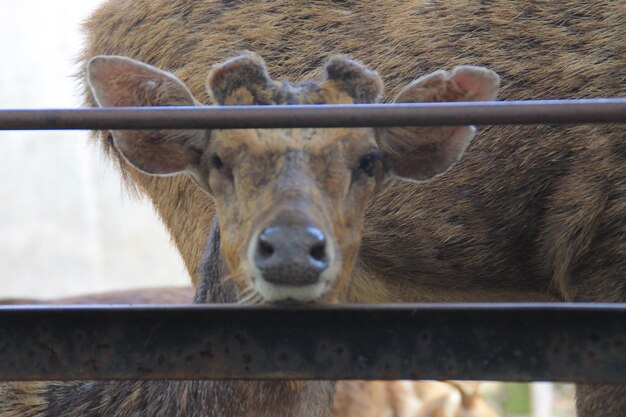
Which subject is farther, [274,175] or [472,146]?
[472,146]

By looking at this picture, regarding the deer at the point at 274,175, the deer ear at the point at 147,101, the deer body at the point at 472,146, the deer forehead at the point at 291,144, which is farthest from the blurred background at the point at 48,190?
the deer forehead at the point at 291,144

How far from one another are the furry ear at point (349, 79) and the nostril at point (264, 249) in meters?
0.70

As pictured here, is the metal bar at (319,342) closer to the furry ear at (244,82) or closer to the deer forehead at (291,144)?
the deer forehead at (291,144)

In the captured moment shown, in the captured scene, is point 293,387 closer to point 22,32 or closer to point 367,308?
point 367,308

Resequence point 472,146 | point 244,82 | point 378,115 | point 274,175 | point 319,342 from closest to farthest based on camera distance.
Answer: point 378,115
point 319,342
point 274,175
point 244,82
point 472,146

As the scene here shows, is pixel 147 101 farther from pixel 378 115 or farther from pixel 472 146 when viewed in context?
pixel 472 146

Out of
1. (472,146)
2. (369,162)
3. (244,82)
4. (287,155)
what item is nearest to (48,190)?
(472,146)

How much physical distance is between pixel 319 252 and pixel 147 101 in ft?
2.85

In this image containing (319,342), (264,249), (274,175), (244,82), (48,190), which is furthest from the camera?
(48,190)

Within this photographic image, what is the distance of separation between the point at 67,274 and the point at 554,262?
7.80m

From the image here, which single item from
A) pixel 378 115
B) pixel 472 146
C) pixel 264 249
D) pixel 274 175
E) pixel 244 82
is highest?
pixel 378 115

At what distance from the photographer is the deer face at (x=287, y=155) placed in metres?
2.89

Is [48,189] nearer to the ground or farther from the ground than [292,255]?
nearer to the ground

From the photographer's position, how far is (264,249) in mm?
2783
